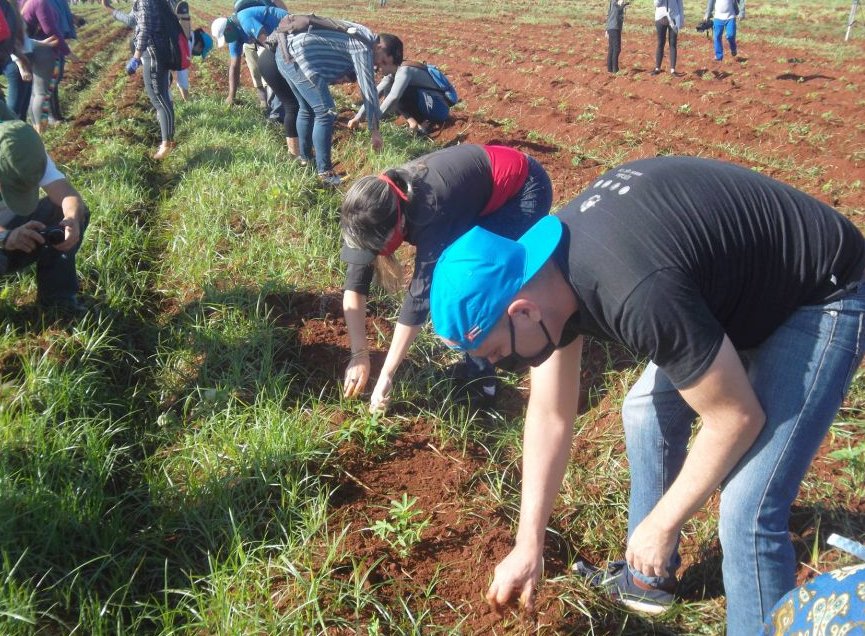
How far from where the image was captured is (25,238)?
3.41m

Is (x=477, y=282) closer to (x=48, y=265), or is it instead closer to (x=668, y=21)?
(x=48, y=265)

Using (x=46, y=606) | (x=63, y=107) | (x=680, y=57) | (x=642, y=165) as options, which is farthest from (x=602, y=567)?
(x=680, y=57)

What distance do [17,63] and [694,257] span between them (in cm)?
793

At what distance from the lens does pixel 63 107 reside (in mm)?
10164

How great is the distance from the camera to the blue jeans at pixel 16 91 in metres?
7.28

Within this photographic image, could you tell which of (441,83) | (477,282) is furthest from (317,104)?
(477,282)

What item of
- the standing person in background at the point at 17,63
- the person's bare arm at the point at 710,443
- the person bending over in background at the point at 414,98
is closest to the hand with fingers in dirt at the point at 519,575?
the person's bare arm at the point at 710,443

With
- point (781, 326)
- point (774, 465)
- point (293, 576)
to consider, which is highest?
point (781, 326)

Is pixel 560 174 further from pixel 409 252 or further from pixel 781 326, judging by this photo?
pixel 781 326

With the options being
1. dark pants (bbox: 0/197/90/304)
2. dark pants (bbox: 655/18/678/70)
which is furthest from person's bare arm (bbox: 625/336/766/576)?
dark pants (bbox: 655/18/678/70)

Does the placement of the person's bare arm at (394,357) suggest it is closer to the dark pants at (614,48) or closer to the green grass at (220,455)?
the green grass at (220,455)

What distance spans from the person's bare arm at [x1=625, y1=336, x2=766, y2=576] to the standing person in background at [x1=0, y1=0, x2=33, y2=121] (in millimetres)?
6377

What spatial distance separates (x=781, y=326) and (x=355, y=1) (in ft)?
124

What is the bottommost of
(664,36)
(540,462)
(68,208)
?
(540,462)
